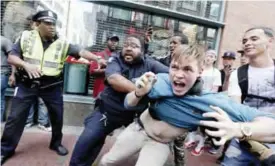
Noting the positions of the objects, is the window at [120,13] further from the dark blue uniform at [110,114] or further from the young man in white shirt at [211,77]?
the dark blue uniform at [110,114]

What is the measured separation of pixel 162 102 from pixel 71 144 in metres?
2.77

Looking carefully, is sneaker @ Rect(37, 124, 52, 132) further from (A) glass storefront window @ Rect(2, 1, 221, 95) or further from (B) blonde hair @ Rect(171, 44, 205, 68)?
(B) blonde hair @ Rect(171, 44, 205, 68)

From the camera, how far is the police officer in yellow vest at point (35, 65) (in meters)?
4.03

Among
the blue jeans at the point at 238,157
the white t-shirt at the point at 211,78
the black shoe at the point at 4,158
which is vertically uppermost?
the white t-shirt at the point at 211,78

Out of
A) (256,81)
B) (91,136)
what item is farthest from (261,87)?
(91,136)

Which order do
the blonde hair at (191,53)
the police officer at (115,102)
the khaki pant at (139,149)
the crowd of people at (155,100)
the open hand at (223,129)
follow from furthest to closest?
1. the police officer at (115,102)
2. the khaki pant at (139,149)
3. the blonde hair at (191,53)
4. the crowd of people at (155,100)
5. the open hand at (223,129)

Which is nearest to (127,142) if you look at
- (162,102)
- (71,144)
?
(162,102)

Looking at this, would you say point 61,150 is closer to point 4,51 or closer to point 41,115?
point 41,115

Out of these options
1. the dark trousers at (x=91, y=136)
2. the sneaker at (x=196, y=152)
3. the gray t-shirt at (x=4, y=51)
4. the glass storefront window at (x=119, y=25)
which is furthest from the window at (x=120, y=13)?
the dark trousers at (x=91, y=136)

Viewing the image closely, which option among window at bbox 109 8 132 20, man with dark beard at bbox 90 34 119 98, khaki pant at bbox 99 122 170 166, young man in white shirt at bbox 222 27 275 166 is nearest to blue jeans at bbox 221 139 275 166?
young man in white shirt at bbox 222 27 275 166

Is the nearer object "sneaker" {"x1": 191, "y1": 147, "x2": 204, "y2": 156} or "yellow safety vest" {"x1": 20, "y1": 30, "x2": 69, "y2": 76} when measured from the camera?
"yellow safety vest" {"x1": 20, "y1": 30, "x2": 69, "y2": 76}

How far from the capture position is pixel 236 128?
170 centimetres

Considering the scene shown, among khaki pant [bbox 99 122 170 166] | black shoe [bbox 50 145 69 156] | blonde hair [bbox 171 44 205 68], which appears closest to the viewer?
blonde hair [bbox 171 44 205 68]

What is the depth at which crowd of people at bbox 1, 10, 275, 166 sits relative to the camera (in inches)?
80.4
